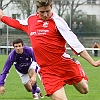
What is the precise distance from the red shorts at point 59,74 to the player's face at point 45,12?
2.58ft

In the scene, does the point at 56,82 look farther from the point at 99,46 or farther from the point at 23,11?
the point at 23,11

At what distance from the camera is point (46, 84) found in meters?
7.45

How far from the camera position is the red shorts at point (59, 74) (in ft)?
24.2

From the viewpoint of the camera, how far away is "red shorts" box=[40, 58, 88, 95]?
738 centimetres

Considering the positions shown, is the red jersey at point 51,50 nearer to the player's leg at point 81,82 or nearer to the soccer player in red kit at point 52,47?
the soccer player in red kit at point 52,47

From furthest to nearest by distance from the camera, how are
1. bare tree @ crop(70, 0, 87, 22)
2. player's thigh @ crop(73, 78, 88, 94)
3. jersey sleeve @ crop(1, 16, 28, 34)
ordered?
1. bare tree @ crop(70, 0, 87, 22)
2. player's thigh @ crop(73, 78, 88, 94)
3. jersey sleeve @ crop(1, 16, 28, 34)

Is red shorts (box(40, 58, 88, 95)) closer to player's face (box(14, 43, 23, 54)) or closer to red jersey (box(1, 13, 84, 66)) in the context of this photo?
red jersey (box(1, 13, 84, 66))

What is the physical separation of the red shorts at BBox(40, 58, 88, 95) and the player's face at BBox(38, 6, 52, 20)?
2.58 ft

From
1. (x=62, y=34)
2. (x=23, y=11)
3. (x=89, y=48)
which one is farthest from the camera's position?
(x=23, y=11)

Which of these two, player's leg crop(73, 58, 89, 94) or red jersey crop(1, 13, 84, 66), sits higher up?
red jersey crop(1, 13, 84, 66)

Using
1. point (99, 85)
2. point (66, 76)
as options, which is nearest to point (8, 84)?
point (99, 85)

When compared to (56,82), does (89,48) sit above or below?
below

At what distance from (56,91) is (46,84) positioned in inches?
10.4

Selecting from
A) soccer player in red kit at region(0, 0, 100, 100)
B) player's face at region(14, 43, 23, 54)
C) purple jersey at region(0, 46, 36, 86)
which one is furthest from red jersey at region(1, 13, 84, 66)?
player's face at region(14, 43, 23, 54)
